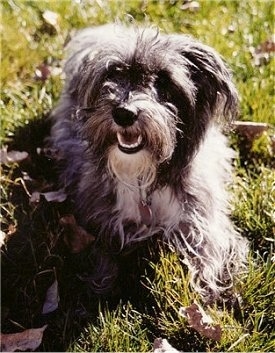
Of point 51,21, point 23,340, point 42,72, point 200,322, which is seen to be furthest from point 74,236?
point 51,21

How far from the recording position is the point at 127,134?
10.7ft

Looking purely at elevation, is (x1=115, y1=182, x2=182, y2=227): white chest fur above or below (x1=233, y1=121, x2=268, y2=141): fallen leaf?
below

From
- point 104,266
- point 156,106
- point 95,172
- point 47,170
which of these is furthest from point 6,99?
point 156,106

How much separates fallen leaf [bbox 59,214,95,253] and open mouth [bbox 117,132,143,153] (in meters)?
0.77

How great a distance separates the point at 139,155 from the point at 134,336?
85cm

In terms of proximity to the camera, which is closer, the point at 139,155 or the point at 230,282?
the point at 139,155

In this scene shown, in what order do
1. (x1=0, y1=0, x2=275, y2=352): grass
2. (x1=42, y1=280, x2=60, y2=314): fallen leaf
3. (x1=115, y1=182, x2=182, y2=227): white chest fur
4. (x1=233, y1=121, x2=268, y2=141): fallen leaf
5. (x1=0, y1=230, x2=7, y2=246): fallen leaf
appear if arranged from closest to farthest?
1. (x1=0, y1=0, x2=275, y2=352): grass
2. (x1=42, y1=280, x2=60, y2=314): fallen leaf
3. (x1=115, y1=182, x2=182, y2=227): white chest fur
4. (x1=0, y1=230, x2=7, y2=246): fallen leaf
5. (x1=233, y1=121, x2=268, y2=141): fallen leaf

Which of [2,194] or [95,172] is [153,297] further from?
[2,194]

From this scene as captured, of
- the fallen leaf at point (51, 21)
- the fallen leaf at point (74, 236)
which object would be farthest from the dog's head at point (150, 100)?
the fallen leaf at point (51, 21)

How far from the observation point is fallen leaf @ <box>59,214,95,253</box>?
3914 mm

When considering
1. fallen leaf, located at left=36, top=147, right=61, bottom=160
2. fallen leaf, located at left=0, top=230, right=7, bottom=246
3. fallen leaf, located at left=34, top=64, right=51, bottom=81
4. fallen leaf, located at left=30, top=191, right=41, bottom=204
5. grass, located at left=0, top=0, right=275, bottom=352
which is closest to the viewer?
grass, located at left=0, top=0, right=275, bottom=352

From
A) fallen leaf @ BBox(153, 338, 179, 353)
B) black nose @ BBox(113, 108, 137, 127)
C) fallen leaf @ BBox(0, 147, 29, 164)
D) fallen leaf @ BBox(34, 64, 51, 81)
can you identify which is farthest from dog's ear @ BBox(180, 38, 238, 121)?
fallen leaf @ BBox(34, 64, 51, 81)

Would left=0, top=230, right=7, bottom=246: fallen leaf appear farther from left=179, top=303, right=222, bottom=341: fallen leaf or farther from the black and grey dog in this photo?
left=179, top=303, right=222, bottom=341: fallen leaf

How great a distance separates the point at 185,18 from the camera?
541 centimetres
